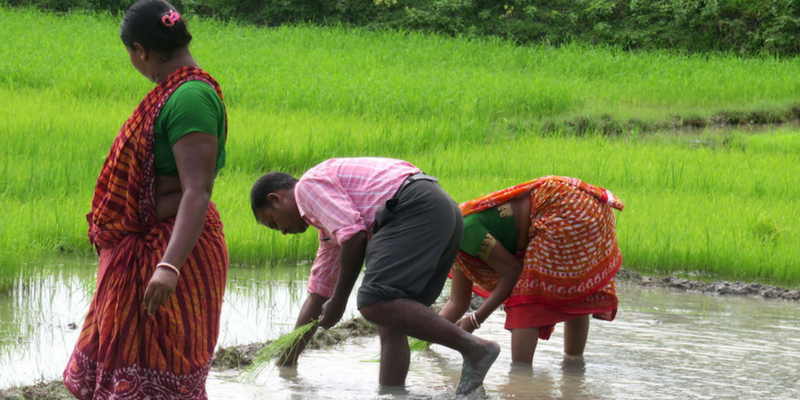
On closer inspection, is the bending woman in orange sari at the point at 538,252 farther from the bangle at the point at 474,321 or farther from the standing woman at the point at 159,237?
the standing woman at the point at 159,237

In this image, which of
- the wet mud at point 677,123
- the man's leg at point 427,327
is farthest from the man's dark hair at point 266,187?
the wet mud at point 677,123

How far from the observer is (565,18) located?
1955 centimetres

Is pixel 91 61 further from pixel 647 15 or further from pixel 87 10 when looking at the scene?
pixel 647 15

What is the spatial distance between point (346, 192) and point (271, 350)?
86 centimetres

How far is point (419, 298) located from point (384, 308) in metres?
0.19

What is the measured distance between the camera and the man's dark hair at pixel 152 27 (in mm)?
2686

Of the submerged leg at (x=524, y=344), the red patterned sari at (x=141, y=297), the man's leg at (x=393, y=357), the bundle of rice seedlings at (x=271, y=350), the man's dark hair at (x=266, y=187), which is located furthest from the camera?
the submerged leg at (x=524, y=344)

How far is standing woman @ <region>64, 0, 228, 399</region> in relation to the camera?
8.52ft

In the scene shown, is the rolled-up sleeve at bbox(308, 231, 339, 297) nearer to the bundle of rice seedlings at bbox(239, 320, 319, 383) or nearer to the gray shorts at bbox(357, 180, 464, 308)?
the bundle of rice seedlings at bbox(239, 320, 319, 383)

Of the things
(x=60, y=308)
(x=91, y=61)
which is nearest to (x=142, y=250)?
(x=60, y=308)

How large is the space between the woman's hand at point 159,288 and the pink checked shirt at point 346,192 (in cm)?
88

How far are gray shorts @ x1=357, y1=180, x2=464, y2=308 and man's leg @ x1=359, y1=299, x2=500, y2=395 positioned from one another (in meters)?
0.04

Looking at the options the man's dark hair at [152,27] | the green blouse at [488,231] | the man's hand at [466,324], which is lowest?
the man's hand at [466,324]

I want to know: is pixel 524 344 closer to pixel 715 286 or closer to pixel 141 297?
pixel 141 297
